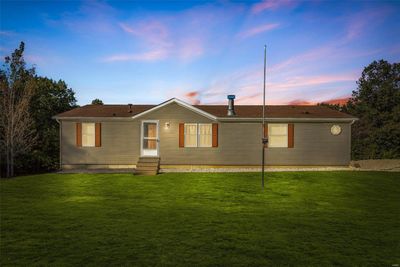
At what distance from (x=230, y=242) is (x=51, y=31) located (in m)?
19.4

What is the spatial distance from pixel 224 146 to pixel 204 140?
1.36m

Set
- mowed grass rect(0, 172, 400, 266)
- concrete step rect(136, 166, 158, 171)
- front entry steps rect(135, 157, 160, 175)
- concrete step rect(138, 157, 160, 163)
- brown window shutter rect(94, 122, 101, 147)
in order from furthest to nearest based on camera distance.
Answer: brown window shutter rect(94, 122, 101, 147) → concrete step rect(138, 157, 160, 163) → concrete step rect(136, 166, 158, 171) → front entry steps rect(135, 157, 160, 175) → mowed grass rect(0, 172, 400, 266)

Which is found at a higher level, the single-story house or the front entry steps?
the single-story house

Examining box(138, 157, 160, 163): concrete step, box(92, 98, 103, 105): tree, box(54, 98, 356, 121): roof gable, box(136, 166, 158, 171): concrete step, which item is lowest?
box(136, 166, 158, 171): concrete step

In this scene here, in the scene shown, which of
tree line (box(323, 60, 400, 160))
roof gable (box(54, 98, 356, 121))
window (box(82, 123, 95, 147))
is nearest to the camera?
roof gable (box(54, 98, 356, 121))

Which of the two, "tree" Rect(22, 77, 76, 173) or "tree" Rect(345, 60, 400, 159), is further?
"tree" Rect(345, 60, 400, 159)

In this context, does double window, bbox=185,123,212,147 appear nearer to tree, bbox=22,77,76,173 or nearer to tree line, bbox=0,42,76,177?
tree line, bbox=0,42,76,177

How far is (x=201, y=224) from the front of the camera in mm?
6953

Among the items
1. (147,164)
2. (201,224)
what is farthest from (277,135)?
(201,224)

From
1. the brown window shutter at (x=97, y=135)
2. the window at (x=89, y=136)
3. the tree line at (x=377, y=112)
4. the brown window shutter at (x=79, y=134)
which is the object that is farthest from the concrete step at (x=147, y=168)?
the tree line at (x=377, y=112)

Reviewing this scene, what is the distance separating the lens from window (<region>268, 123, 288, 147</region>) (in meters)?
18.5

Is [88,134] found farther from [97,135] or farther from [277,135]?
[277,135]

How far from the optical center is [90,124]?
1866cm

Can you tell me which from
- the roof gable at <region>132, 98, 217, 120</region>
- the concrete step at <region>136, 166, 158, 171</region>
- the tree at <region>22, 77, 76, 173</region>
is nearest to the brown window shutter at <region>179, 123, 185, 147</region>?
the roof gable at <region>132, 98, 217, 120</region>
